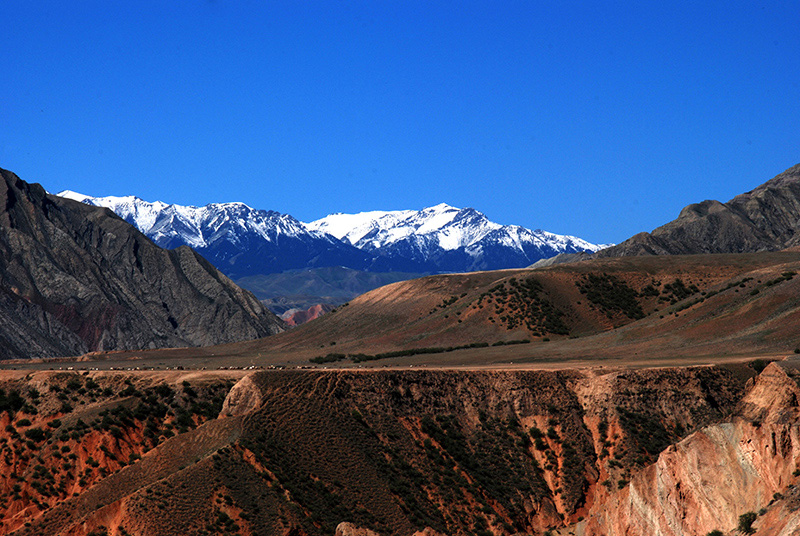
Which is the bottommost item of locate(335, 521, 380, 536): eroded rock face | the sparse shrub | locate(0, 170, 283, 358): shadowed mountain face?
the sparse shrub

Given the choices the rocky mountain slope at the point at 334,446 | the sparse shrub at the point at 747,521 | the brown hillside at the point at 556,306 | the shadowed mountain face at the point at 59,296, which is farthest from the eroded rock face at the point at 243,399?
the shadowed mountain face at the point at 59,296

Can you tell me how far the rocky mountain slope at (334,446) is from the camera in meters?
50.7

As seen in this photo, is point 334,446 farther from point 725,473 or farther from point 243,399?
point 725,473

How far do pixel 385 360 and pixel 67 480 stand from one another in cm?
4464

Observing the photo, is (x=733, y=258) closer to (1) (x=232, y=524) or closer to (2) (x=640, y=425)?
(2) (x=640, y=425)

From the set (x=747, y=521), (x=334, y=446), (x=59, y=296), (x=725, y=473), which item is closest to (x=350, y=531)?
(x=725, y=473)

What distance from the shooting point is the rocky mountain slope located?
166 ft

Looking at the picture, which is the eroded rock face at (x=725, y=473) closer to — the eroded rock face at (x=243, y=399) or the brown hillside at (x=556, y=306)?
Result: the eroded rock face at (x=243, y=399)

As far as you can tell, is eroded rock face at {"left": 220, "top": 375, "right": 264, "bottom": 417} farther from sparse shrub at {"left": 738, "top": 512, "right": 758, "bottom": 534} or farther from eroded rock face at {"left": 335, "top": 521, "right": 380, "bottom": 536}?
sparse shrub at {"left": 738, "top": 512, "right": 758, "bottom": 534}

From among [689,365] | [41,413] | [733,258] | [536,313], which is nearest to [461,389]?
[689,365]

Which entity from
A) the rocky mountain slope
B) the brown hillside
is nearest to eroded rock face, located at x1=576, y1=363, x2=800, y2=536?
the rocky mountain slope

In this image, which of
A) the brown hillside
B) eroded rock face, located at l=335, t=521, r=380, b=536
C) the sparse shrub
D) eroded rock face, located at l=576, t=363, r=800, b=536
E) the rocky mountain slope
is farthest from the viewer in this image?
the brown hillside

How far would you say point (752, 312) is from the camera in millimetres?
89562

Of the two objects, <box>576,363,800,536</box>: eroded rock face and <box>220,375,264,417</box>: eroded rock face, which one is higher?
<box>220,375,264,417</box>: eroded rock face
